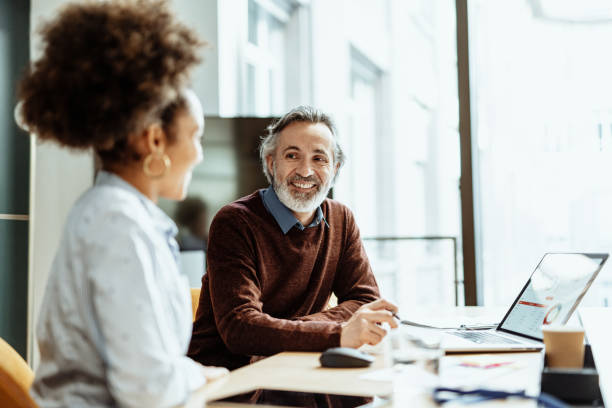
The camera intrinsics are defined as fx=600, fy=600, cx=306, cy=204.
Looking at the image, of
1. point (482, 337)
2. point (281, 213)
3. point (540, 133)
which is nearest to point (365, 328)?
point (482, 337)

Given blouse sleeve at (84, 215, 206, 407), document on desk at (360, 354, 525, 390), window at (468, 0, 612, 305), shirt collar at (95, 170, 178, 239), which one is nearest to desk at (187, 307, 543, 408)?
document on desk at (360, 354, 525, 390)

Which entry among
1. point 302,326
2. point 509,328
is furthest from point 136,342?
point 509,328

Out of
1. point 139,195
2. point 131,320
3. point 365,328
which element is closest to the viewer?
point 131,320

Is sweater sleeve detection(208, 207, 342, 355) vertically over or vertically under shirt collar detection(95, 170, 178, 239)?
under

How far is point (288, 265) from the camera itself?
1.74 metres

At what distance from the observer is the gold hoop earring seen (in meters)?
0.95

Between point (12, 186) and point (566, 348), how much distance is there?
2.75 m

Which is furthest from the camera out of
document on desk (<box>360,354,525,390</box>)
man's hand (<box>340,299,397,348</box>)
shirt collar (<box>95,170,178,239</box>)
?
man's hand (<box>340,299,397,348</box>)

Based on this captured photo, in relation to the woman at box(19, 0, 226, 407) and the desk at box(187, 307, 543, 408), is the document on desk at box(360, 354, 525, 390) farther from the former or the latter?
the woman at box(19, 0, 226, 407)

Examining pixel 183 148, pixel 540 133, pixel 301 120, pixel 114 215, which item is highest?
pixel 540 133

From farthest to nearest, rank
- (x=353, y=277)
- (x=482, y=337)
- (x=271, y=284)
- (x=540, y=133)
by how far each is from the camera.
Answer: (x=540, y=133), (x=353, y=277), (x=271, y=284), (x=482, y=337)

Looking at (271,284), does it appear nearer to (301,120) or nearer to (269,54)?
(301,120)

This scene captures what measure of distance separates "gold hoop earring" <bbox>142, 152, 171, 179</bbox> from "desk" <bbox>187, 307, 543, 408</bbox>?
356mm

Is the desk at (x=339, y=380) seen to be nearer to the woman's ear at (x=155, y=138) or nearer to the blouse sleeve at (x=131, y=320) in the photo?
the blouse sleeve at (x=131, y=320)
